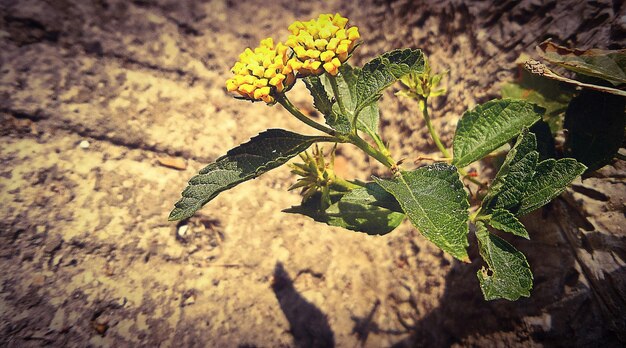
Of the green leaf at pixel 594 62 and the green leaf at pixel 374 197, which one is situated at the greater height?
the green leaf at pixel 594 62

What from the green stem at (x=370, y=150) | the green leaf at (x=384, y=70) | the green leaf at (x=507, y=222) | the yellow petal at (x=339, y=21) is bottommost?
the green leaf at (x=507, y=222)

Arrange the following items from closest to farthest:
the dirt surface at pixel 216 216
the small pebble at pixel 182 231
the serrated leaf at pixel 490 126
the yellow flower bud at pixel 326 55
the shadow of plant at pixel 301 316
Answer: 1. the yellow flower bud at pixel 326 55
2. the serrated leaf at pixel 490 126
3. the dirt surface at pixel 216 216
4. the shadow of plant at pixel 301 316
5. the small pebble at pixel 182 231

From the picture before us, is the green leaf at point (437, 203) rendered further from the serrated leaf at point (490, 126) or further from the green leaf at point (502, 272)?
the serrated leaf at point (490, 126)

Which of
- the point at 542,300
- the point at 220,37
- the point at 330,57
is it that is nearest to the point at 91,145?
the point at 220,37

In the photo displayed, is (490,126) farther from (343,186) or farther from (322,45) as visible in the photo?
(322,45)

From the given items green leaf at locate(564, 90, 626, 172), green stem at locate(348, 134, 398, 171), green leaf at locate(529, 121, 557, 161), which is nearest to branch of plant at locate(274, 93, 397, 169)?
green stem at locate(348, 134, 398, 171)

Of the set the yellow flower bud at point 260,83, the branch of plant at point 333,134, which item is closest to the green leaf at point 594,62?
the branch of plant at point 333,134

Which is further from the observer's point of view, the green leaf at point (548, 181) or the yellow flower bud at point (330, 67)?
the green leaf at point (548, 181)

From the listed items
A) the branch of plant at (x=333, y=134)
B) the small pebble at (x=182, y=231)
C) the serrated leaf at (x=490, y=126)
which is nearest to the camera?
the branch of plant at (x=333, y=134)
